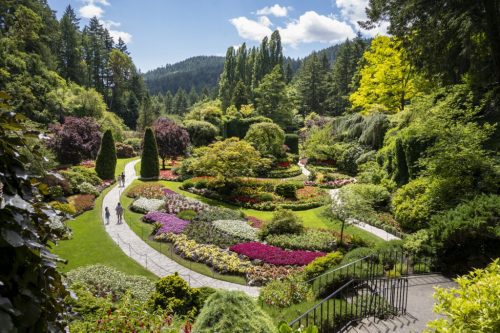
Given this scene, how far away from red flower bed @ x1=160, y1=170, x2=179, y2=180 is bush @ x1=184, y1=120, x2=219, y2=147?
33.9 ft

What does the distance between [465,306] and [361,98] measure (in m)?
28.3

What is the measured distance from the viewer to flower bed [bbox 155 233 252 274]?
14516mm

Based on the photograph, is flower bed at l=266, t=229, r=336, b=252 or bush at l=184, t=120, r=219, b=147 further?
bush at l=184, t=120, r=219, b=147

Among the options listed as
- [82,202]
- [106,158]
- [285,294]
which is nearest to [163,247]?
[285,294]

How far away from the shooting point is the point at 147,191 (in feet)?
83.7

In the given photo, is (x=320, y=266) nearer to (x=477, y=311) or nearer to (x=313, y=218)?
(x=477, y=311)

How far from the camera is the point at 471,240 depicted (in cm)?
1089

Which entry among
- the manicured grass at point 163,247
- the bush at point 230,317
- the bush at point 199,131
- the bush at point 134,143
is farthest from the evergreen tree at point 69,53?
the bush at point 230,317

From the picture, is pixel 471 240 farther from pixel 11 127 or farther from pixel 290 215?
pixel 11 127

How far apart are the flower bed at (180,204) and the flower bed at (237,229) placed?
3214mm

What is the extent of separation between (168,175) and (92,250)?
17141mm

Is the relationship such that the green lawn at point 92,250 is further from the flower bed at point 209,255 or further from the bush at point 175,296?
the bush at point 175,296

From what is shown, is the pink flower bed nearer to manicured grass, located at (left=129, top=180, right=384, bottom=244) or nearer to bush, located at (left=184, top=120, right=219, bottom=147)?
manicured grass, located at (left=129, top=180, right=384, bottom=244)

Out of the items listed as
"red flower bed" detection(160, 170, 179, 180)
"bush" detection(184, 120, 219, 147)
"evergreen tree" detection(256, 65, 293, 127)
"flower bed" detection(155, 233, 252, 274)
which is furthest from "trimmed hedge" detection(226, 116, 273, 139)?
"flower bed" detection(155, 233, 252, 274)
